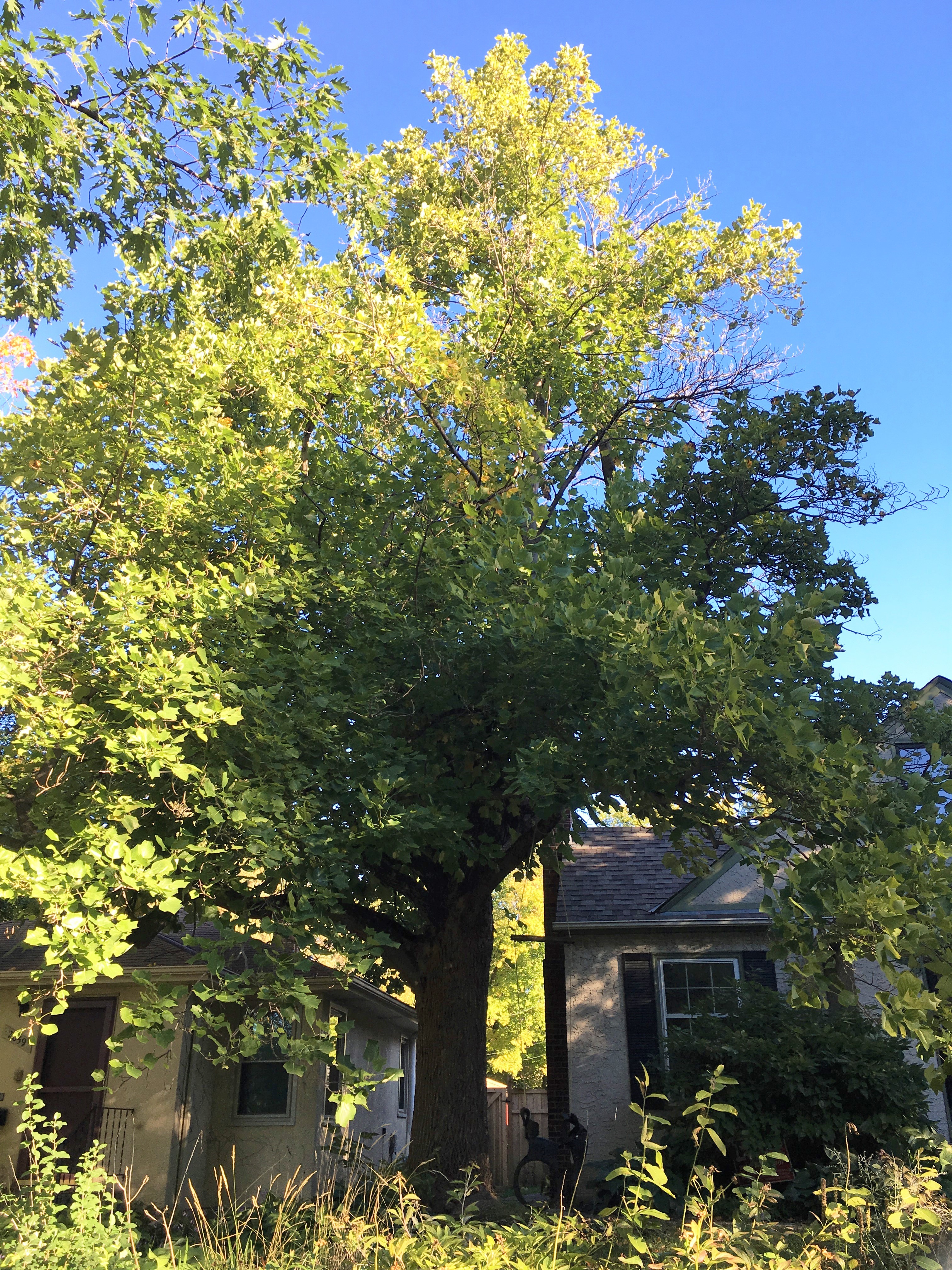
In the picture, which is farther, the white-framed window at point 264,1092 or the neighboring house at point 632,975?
the white-framed window at point 264,1092

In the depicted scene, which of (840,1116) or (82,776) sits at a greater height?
(82,776)

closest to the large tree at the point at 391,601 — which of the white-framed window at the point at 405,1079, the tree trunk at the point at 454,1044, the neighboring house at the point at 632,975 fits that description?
the tree trunk at the point at 454,1044

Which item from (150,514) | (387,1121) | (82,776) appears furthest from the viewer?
(387,1121)

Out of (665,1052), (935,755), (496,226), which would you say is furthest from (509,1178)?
(496,226)

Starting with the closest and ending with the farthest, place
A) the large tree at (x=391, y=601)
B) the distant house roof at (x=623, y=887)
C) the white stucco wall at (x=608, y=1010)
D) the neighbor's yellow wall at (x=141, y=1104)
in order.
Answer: the large tree at (x=391, y=601) → the neighbor's yellow wall at (x=141, y=1104) → the white stucco wall at (x=608, y=1010) → the distant house roof at (x=623, y=887)

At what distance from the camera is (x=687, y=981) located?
14258 mm

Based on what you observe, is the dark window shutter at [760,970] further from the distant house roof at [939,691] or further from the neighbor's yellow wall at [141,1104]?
the neighbor's yellow wall at [141,1104]

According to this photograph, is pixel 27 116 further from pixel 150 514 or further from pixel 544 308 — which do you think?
pixel 544 308

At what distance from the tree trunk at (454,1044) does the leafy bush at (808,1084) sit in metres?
2.35

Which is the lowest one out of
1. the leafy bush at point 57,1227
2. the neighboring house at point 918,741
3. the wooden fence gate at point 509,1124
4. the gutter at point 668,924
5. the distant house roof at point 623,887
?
the wooden fence gate at point 509,1124

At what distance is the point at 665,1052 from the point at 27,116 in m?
12.8

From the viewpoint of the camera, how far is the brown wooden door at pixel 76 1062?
1393 centimetres

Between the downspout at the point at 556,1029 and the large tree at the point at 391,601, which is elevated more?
the large tree at the point at 391,601

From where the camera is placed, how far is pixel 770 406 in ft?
42.0
